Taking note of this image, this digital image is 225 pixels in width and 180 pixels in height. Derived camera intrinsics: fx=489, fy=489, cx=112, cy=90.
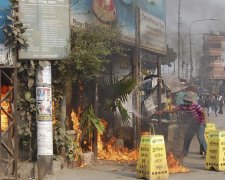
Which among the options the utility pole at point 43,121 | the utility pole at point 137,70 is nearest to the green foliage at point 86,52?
the utility pole at point 43,121

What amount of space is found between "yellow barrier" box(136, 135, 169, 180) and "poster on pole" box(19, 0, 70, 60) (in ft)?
7.04

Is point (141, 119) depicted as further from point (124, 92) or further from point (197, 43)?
point (197, 43)

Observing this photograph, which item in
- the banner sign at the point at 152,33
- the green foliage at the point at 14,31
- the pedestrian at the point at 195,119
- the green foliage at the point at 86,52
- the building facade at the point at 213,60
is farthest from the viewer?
the building facade at the point at 213,60

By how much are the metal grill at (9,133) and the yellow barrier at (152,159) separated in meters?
2.20

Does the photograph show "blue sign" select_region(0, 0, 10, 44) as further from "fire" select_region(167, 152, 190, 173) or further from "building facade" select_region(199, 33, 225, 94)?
"building facade" select_region(199, 33, 225, 94)

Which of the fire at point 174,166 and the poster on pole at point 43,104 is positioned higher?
the poster on pole at point 43,104

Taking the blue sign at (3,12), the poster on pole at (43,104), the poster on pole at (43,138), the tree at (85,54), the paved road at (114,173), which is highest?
the blue sign at (3,12)

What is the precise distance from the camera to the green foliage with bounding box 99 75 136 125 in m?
11.0

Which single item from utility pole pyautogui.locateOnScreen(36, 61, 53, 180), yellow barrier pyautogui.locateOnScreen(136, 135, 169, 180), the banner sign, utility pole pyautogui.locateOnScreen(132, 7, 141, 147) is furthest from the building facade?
utility pole pyautogui.locateOnScreen(36, 61, 53, 180)

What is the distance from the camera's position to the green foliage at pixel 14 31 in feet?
27.0

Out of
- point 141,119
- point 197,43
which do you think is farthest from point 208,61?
point 141,119

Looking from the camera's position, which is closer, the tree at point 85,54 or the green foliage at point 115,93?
the tree at point 85,54

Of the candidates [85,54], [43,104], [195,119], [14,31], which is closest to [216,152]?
[195,119]

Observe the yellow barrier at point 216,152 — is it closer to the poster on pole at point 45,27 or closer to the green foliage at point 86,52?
the green foliage at point 86,52
